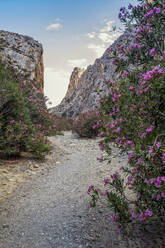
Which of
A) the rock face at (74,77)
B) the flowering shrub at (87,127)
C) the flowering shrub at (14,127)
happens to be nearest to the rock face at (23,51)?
the flowering shrub at (87,127)

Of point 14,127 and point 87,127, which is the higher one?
point 14,127

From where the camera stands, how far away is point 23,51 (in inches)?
663

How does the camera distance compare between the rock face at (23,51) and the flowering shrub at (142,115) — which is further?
the rock face at (23,51)

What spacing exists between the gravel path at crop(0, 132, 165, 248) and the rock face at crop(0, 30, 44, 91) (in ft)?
37.1

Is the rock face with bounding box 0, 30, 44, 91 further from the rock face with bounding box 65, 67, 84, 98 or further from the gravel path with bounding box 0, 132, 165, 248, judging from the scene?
the rock face with bounding box 65, 67, 84, 98

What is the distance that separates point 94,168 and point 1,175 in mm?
2876

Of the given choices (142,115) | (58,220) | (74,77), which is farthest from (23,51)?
(74,77)

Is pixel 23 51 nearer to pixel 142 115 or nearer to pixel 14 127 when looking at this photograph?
pixel 14 127

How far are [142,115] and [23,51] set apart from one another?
17.2 meters

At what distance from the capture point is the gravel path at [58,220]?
101 inches

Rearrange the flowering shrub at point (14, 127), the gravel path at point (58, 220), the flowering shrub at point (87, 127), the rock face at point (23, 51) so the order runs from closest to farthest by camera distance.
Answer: the gravel path at point (58, 220) → the flowering shrub at point (14, 127) → the flowering shrub at point (87, 127) → the rock face at point (23, 51)

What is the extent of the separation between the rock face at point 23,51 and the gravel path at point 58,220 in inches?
445

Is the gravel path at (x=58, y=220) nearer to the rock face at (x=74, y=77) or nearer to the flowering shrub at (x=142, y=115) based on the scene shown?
the flowering shrub at (x=142, y=115)

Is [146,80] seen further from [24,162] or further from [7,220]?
[24,162]
